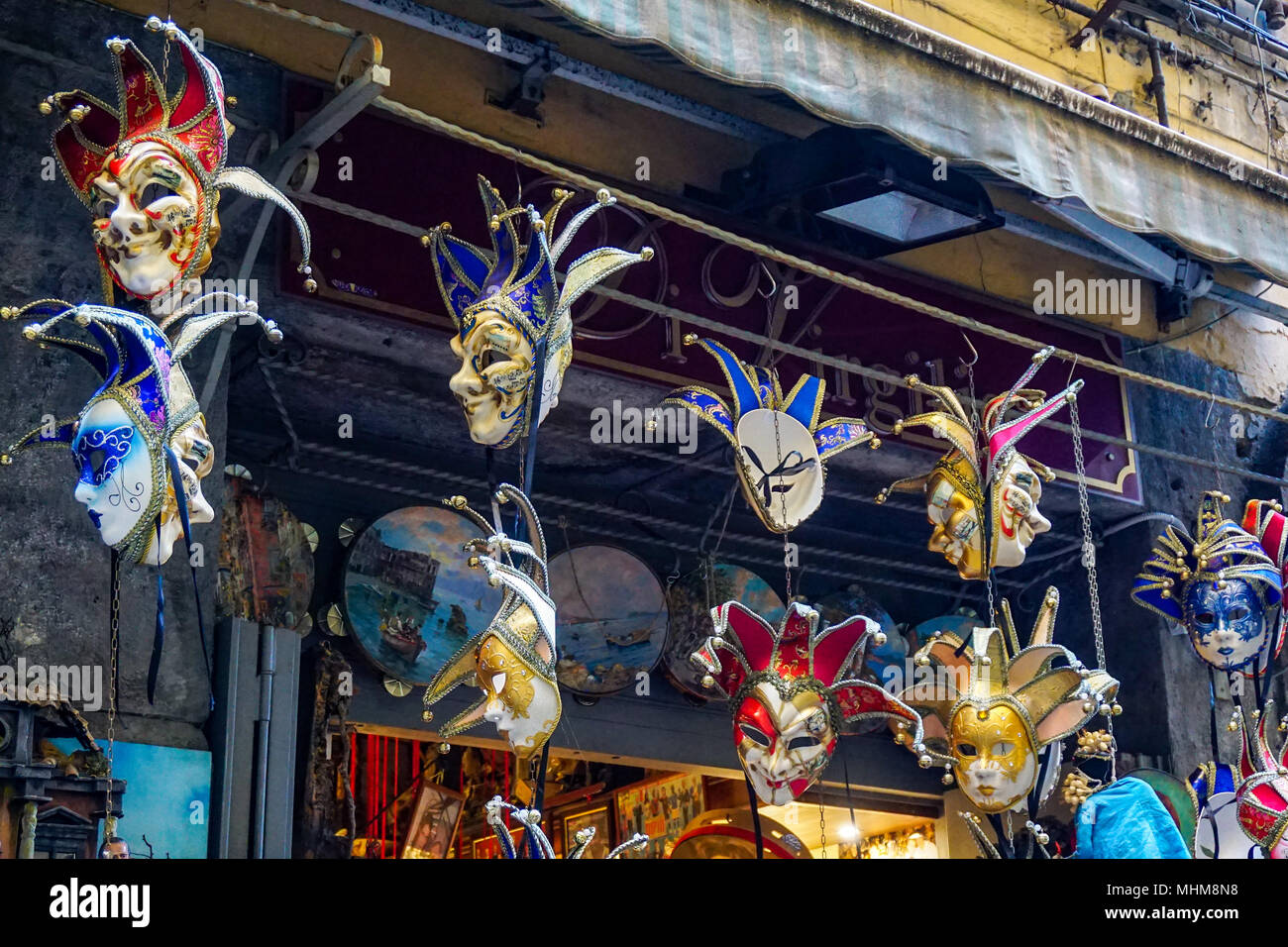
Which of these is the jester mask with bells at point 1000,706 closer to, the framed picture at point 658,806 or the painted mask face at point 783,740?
the painted mask face at point 783,740

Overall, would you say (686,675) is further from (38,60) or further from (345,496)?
(38,60)

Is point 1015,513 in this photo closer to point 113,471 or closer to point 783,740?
point 783,740

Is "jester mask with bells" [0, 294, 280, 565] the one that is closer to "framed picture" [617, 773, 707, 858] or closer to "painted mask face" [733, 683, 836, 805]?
"painted mask face" [733, 683, 836, 805]

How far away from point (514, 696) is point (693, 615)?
2.90 m

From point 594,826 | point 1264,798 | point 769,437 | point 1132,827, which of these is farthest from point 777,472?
point 594,826

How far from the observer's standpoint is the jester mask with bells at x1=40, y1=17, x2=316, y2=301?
4383mm

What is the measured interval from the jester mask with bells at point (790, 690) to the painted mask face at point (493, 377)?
3.42ft

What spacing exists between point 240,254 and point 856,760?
440 cm

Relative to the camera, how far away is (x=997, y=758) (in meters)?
5.71

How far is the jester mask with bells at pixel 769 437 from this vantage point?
5.86m

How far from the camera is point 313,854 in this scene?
6.20m

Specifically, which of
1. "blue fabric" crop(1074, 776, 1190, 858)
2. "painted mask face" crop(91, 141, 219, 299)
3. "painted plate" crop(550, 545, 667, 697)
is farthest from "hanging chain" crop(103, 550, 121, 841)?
"painted plate" crop(550, 545, 667, 697)

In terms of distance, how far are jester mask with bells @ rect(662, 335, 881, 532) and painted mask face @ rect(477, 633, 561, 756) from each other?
1327mm
